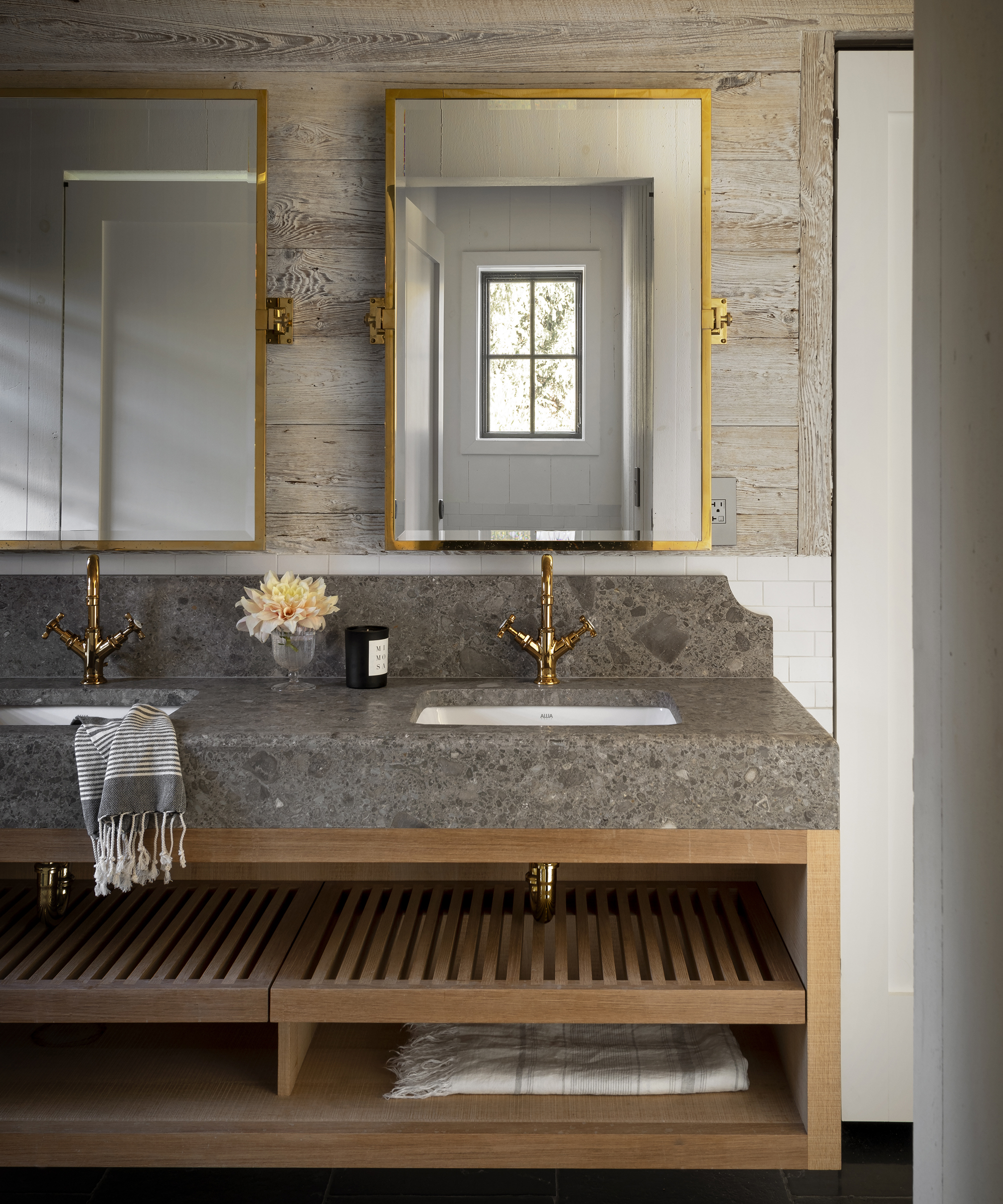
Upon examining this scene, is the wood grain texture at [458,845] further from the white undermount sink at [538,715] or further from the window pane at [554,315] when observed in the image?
the window pane at [554,315]

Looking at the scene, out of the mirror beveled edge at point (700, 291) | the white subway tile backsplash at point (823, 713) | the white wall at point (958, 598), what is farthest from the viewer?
the white subway tile backsplash at point (823, 713)

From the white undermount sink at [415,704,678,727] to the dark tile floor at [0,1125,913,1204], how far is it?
2.83 feet

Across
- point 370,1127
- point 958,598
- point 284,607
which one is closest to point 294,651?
point 284,607

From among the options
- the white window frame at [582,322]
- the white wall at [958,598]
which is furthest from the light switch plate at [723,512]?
the white wall at [958,598]

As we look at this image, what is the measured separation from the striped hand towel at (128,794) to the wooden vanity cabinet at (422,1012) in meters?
0.07

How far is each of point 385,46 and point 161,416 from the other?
2.99 ft

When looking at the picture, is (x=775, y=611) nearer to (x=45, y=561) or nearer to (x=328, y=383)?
(x=328, y=383)

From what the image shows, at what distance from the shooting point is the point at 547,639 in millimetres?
2018

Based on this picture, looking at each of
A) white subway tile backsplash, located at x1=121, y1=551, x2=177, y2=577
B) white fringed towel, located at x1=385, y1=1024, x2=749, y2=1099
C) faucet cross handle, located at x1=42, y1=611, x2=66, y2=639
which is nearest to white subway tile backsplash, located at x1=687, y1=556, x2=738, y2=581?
white fringed towel, located at x1=385, y1=1024, x2=749, y2=1099

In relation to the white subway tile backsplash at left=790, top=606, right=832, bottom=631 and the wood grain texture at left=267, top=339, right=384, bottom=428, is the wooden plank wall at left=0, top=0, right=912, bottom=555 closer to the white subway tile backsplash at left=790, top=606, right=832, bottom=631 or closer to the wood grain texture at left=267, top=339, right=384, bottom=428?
the wood grain texture at left=267, top=339, right=384, bottom=428

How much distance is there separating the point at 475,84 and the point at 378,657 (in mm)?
1222

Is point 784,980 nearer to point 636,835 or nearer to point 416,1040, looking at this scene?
point 636,835

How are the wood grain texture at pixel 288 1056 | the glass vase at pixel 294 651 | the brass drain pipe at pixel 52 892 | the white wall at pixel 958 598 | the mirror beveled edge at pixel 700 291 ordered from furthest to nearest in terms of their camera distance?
1. the mirror beveled edge at pixel 700 291
2. the glass vase at pixel 294 651
3. the brass drain pipe at pixel 52 892
4. the wood grain texture at pixel 288 1056
5. the white wall at pixel 958 598

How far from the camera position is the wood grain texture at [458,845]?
5.05ft
